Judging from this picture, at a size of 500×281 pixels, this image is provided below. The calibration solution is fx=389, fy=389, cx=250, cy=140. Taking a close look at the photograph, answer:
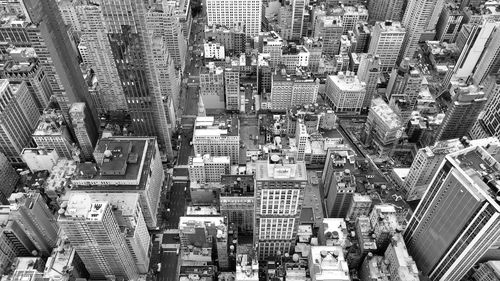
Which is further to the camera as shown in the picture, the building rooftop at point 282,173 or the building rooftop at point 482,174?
the building rooftop at point 282,173

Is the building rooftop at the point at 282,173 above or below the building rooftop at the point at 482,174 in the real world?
below

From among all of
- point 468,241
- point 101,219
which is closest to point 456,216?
point 468,241

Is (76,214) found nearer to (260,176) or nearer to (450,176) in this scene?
(260,176)

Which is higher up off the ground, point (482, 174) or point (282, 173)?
point (482, 174)

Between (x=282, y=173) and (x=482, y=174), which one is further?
(x=282, y=173)

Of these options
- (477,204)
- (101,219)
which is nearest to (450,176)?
(477,204)

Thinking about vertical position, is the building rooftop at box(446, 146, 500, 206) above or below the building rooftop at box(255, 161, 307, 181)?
above

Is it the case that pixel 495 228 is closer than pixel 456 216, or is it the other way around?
pixel 495 228

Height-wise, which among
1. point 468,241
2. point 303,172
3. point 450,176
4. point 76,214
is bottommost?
point 76,214

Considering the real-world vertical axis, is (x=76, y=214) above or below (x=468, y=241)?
below

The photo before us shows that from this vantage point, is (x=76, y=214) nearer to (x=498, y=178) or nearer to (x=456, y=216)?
(x=456, y=216)
